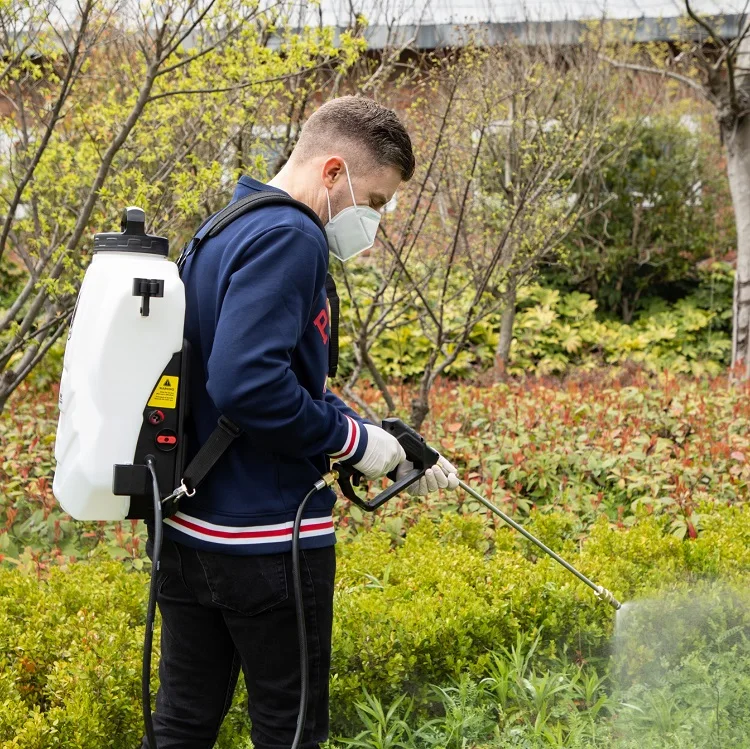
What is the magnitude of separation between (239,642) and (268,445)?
0.47 meters

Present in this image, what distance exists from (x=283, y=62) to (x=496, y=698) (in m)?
2.93

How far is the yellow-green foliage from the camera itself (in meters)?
2.60

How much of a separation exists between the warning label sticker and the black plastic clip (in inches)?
5.9

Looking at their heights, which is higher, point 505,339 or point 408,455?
point 408,455

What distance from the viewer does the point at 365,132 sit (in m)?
2.02

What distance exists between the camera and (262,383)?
5.70ft

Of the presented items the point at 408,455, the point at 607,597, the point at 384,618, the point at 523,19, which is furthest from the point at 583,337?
the point at 408,455

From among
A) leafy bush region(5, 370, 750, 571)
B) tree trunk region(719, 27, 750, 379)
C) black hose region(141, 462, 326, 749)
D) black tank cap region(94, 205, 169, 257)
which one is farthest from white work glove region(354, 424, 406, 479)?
tree trunk region(719, 27, 750, 379)

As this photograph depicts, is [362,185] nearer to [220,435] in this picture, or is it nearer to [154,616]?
[220,435]

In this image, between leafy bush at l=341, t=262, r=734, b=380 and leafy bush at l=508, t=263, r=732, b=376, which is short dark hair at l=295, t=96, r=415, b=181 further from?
leafy bush at l=508, t=263, r=732, b=376

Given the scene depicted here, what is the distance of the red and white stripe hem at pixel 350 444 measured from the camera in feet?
6.51

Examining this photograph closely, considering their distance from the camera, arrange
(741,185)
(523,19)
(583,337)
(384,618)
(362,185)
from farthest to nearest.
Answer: (583,337) → (523,19) → (741,185) → (384,618) → (362,185)

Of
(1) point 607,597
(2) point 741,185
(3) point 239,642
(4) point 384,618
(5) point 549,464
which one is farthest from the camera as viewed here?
(2) point 741,185

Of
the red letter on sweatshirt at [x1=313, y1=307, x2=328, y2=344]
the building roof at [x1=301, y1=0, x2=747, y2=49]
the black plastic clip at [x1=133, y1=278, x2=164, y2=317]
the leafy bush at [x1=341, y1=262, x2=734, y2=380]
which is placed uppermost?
the building roof at [x1=301, y1=0, x2=747, y2=49]
